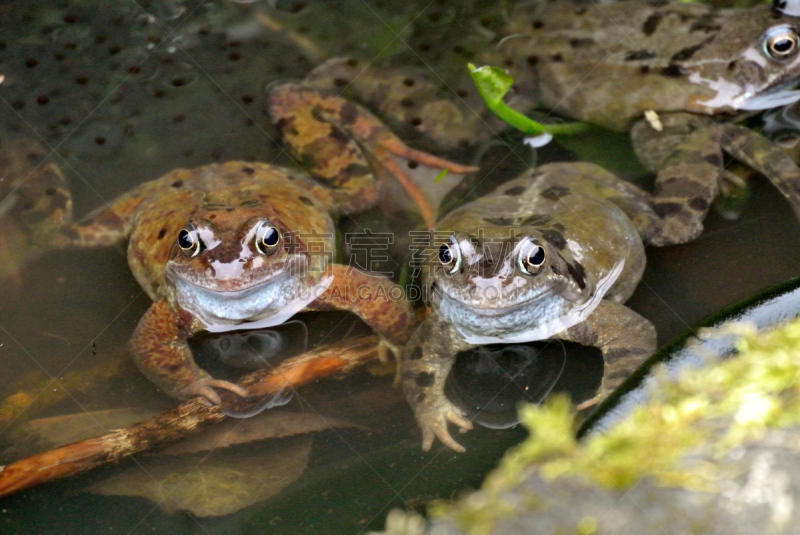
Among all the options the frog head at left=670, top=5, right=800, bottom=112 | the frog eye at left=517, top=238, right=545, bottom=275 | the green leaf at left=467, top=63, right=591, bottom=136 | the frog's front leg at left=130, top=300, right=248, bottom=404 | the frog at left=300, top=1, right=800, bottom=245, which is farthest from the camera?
the frog head at left=670, top=5, right=800, bottom=112

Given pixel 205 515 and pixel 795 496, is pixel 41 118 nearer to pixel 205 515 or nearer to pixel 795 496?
pixel 205 515

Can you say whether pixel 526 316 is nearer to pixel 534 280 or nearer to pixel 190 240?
pixel 534 280

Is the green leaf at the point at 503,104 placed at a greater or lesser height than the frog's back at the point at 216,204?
greater

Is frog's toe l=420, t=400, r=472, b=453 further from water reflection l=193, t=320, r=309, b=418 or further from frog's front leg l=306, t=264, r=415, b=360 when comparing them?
water reflection l=193, t=320, r=309, b=418

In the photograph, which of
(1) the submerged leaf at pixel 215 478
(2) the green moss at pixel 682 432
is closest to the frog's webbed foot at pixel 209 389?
(1) the submerged leaf at pixel 215 478

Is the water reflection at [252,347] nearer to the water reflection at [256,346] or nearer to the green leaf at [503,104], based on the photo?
the water reflection at [256,346]

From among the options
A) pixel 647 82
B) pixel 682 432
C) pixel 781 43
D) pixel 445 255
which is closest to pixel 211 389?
pixel 445 255

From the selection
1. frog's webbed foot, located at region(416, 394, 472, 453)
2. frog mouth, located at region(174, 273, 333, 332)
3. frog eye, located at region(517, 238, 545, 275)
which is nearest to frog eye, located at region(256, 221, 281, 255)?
frog mouth, located at region(174, 273, 333, 332)
